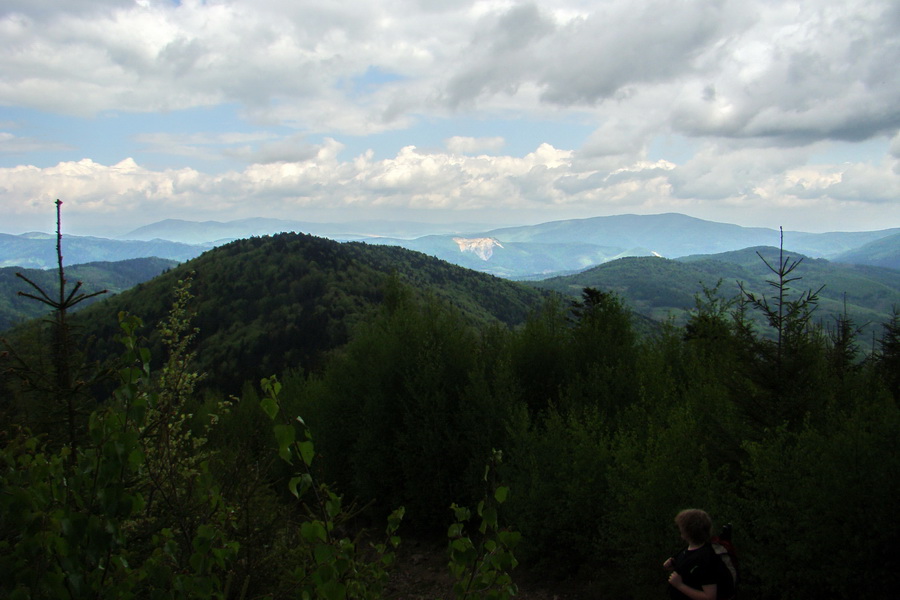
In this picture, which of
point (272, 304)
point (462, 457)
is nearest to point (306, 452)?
point (462, 457)

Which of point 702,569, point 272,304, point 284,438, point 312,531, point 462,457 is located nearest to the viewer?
point 284,438

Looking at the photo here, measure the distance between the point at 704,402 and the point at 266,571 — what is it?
11.3 m

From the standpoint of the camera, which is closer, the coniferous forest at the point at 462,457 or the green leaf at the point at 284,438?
the green leaf at the point at 284,438

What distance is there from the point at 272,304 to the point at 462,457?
311 ft

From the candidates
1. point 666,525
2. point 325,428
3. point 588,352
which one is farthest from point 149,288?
point 666,525

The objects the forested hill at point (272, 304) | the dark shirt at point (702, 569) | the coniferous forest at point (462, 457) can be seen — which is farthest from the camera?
the forested hill at point (272, 304)

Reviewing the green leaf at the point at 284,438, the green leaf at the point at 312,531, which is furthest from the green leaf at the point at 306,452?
the green leaf at the point at 312,531

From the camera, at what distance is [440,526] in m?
19.6

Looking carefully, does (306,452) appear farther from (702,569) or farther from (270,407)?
(702,569)

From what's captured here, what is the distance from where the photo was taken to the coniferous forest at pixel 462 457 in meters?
2.47

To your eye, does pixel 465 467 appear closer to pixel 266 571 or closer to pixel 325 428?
pixel 325 428

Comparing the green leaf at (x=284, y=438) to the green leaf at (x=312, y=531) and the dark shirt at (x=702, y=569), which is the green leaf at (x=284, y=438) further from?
the dark shirt at (x=702, y=569)

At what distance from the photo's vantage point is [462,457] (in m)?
19.3

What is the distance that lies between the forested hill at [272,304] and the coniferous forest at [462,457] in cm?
4749
